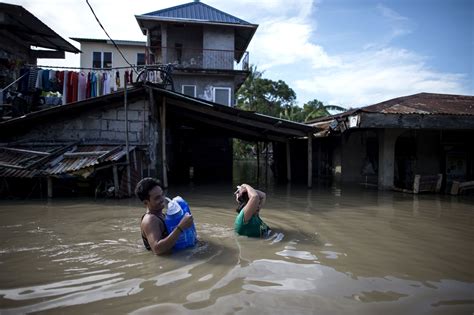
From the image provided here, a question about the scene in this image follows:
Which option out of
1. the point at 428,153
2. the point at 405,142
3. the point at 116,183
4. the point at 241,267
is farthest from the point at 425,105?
the point at 241,267

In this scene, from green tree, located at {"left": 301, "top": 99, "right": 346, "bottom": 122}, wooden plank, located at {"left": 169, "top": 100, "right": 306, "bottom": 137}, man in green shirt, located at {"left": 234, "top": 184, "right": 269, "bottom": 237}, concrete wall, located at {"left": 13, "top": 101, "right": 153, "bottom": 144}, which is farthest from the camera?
green tree, located at {"left": 301, "top": 99, "right": 346, "bottom": 122}

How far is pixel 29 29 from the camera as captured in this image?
1299cm

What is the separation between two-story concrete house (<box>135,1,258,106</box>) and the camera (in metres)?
18.9

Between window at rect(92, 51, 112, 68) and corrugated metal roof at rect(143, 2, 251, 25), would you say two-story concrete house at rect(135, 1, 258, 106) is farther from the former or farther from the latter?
window at rect(92, 51, 112, 68)

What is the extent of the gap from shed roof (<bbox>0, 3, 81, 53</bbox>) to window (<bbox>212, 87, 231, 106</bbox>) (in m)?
7.51

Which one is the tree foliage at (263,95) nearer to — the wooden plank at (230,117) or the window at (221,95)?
the window at (221,95)

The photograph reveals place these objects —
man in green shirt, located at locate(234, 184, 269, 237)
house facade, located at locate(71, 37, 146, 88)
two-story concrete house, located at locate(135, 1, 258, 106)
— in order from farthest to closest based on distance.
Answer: house facade, located at locate(71, 37, 146, 88) → two-story concrete house, located at locate(135, 1, 258, 106) → man in green shirt, located at locate(234, 184, 269, 237)

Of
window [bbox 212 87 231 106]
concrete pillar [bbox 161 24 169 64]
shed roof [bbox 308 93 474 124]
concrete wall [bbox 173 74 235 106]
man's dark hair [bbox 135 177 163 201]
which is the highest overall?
concrete pillar [bbox 161 24 169 64]

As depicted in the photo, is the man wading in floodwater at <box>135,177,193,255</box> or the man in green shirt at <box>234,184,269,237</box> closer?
the man wading in floodwater at <box>135,177,193,255</box>

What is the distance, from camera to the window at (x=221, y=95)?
63.4 ft

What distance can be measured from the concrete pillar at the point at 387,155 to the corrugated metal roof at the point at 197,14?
11482 mm

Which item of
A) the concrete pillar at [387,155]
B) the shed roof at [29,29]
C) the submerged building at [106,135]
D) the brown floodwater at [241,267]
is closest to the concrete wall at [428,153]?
the concrete pillar at [387,155]

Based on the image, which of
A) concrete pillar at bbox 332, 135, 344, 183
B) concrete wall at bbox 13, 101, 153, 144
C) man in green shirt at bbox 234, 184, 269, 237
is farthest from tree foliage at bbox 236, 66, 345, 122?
man in green shirt at bbox 234, 184, 269, 237

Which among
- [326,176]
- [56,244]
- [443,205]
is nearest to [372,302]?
[56,244]
